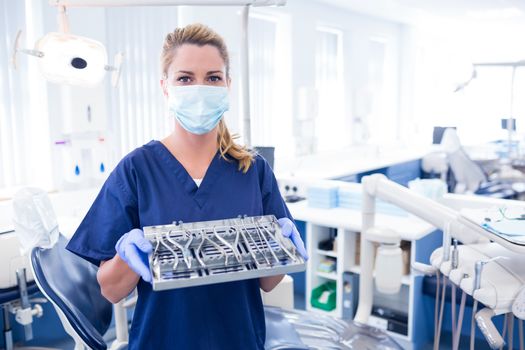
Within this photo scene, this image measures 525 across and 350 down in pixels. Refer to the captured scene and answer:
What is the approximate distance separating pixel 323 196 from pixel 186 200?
193cm

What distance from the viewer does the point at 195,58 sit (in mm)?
1102

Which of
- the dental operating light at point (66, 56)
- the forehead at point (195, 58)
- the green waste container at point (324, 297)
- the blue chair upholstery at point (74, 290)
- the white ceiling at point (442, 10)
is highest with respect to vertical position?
the white ceiling at point (442, 10)

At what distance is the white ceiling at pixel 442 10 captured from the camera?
16.8 feet

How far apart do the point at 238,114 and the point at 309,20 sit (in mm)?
1466

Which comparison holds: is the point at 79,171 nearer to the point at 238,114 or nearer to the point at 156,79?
the point at 156,79

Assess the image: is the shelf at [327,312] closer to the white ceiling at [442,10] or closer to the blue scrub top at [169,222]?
the blue scrub top at [169,222]

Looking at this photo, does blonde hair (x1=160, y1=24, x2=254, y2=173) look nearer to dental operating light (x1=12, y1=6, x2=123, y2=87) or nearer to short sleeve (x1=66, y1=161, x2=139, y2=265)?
short sleeve (x1=66, y1=161, x2=139, y2=265)

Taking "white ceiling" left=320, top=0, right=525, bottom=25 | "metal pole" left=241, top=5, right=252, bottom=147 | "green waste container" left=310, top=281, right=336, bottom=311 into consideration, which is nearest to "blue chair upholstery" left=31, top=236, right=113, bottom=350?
"metal pole" left=241, top=5, right=252, bottom=147

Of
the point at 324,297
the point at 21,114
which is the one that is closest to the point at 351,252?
the point at 324,297

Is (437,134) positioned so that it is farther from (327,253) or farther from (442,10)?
(327,253)

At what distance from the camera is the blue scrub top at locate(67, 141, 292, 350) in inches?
42.7

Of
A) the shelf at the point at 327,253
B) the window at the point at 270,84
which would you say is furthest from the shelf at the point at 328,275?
the window at the point at 270,84

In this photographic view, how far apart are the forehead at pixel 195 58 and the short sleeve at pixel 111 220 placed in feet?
0.84

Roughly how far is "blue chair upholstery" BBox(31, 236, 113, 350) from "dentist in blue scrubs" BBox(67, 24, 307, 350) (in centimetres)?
37
